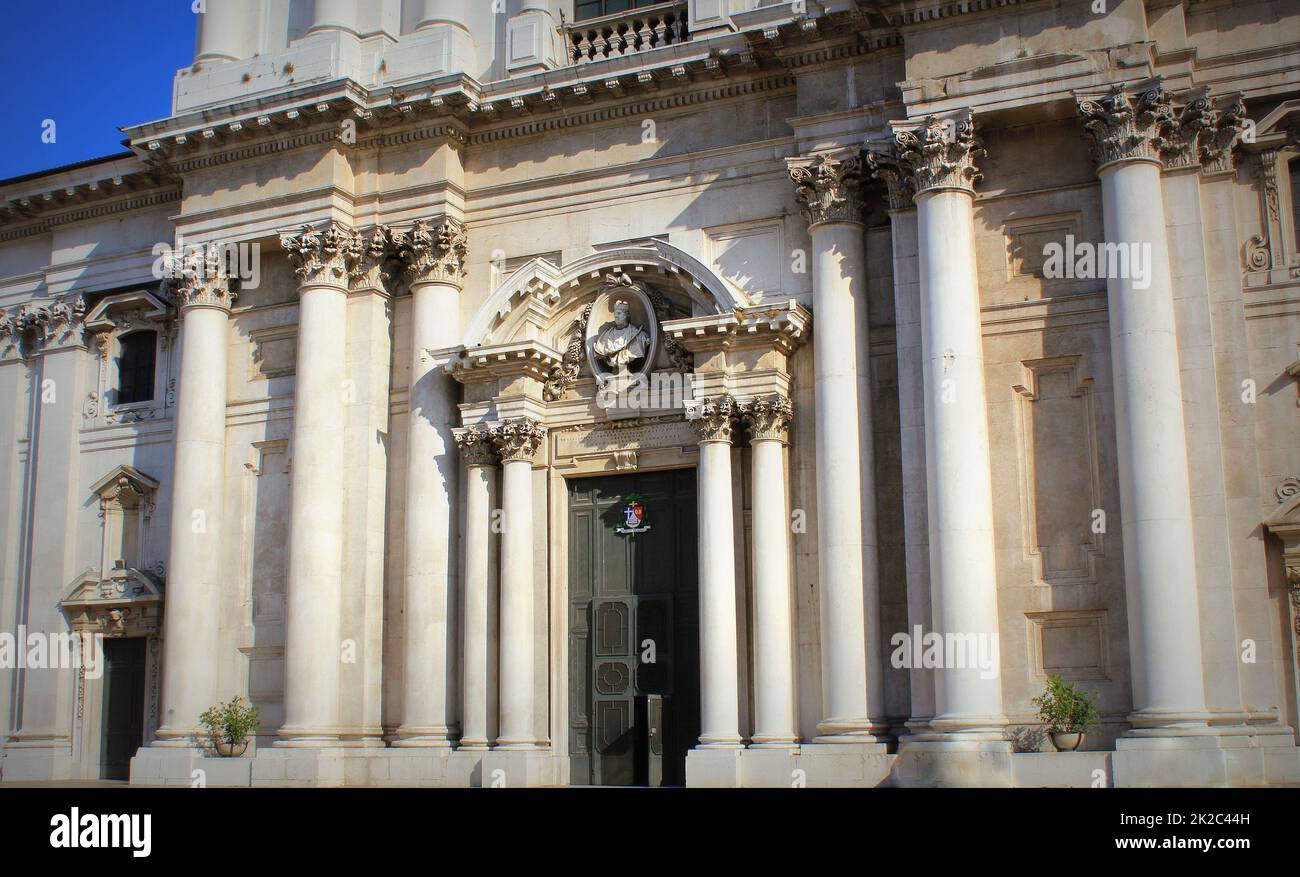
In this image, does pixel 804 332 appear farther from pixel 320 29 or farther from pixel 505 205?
pixel 320 29

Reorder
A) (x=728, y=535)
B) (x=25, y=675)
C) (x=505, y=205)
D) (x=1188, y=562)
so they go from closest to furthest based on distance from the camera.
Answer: (x=1188, y=562) < (x=728, y=535) < (x=505, y=205) < (x=25, y=675)

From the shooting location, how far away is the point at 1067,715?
19.4m

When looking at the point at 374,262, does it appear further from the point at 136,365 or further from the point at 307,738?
the point at 307,738

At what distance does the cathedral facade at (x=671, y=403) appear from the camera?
20.0 meters

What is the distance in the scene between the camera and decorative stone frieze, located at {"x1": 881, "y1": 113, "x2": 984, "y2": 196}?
21.1m

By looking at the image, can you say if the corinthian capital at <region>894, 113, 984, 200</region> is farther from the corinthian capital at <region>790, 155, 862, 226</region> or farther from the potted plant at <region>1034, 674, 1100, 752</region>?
the potted plant at <region>1034, 674, 1100, 752</region>

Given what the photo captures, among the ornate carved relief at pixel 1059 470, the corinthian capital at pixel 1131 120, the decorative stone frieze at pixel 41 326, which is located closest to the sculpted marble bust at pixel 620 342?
the ornate carved relief at pixel 1059 470

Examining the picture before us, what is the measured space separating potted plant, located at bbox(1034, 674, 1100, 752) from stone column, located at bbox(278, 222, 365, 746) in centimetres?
1151

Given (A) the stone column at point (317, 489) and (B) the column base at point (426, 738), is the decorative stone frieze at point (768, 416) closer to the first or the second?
(B) the column base at point (426, 738)

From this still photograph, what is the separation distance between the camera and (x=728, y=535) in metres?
22.3

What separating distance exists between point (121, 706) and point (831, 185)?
16.5 m

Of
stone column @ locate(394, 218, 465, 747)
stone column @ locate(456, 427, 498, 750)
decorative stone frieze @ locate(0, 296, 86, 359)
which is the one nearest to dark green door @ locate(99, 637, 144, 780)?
stone column @ locate(394, 218, 465, 747)
